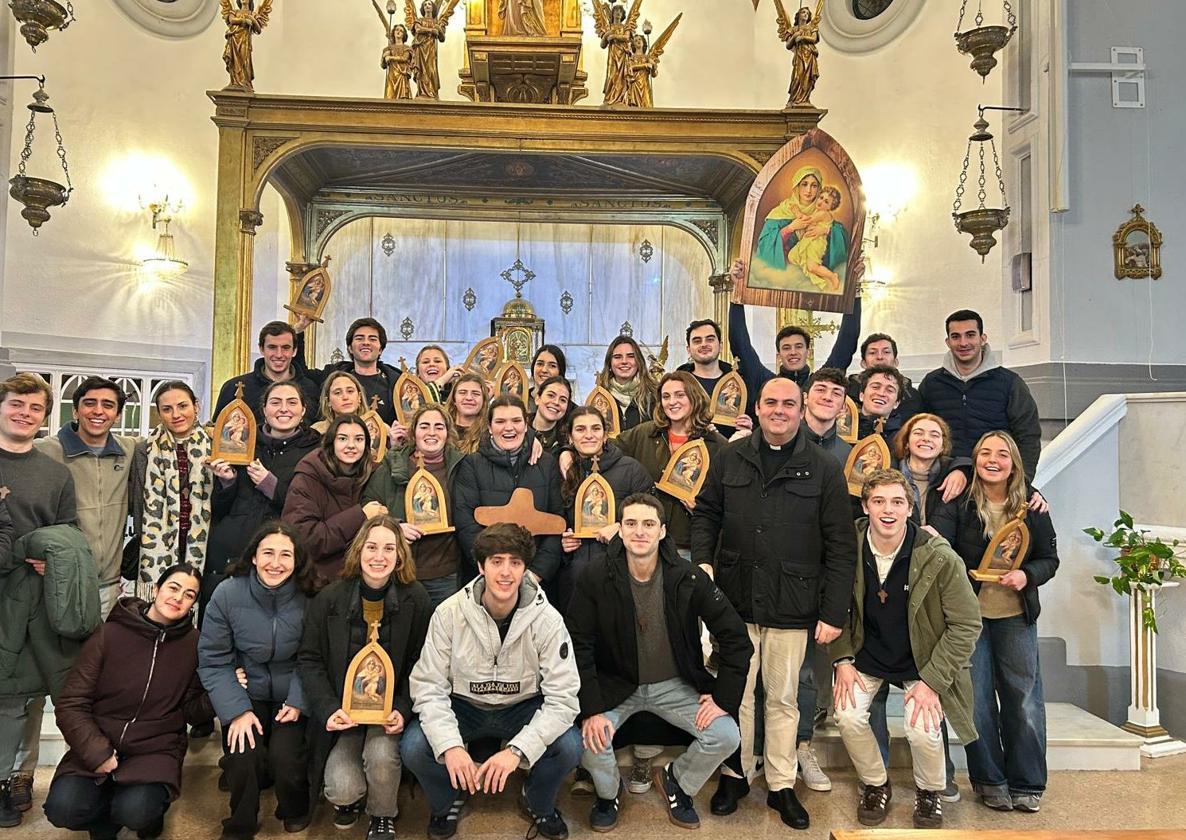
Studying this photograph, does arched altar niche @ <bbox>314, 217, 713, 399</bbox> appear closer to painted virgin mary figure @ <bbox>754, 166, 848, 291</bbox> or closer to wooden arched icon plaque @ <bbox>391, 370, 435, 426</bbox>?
wooden arched icon plaque @ <bbox>391, 370, 435, 426</bbox>

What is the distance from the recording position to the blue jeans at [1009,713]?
13.7 feet

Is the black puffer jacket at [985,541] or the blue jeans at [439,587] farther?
the blue jeans at [439,587]

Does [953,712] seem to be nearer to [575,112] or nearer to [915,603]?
[915,603]

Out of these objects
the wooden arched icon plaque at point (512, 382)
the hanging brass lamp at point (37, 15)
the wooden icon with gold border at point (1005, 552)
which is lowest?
the wooden icon with gold border at point (1005, 552)

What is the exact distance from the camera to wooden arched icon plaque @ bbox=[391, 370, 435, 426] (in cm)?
544

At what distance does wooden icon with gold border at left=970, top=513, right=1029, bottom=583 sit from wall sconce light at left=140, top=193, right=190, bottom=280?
987 cm

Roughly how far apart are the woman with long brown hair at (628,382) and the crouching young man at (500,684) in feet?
6.07

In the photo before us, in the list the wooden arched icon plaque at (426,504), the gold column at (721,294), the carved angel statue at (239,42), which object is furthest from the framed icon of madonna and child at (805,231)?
the carved angel statue at (239,42)

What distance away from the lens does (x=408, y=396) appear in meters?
5.48

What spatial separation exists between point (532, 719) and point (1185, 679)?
4.85 m

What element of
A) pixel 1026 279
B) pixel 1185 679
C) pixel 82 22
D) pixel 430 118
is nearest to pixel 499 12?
pixel 430 118

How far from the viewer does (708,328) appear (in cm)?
544

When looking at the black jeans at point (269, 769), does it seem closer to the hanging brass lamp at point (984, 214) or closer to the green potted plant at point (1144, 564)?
the green potted plant at point (1144, 564)

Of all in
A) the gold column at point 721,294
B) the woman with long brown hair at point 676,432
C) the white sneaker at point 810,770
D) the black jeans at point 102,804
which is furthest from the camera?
the gold column at point 721,294
